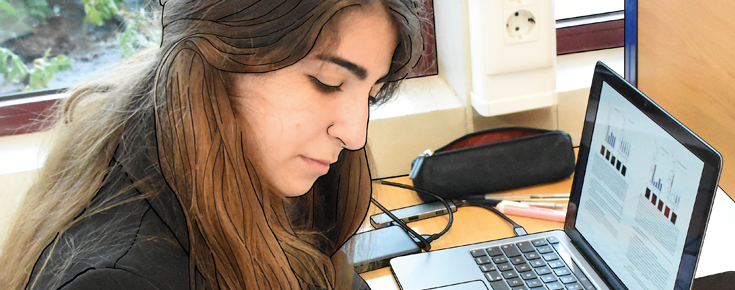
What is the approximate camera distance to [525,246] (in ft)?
2.93

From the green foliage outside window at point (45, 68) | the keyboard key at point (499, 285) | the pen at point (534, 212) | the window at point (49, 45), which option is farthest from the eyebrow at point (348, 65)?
the green foliage outside window at point (45, 68)

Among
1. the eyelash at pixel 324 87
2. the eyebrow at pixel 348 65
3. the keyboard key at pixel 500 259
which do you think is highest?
the eyebrow at pixel 348 65

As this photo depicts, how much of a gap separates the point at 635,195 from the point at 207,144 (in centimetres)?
47

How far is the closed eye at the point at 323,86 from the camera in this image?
66cm

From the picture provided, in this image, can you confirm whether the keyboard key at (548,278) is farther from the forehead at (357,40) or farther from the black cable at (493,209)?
the forehead at (357,40)

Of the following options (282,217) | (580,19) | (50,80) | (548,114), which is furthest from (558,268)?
(50,80)

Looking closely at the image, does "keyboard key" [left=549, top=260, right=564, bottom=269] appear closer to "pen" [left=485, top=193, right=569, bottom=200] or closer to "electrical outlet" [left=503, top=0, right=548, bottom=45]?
"pen" [left=485, top=193, right=569, bottom=200]

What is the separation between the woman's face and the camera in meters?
0.65

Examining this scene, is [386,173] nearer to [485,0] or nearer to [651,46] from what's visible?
[485,0]

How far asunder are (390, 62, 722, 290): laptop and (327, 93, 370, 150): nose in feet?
0.81

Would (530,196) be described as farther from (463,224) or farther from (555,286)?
(555,286)

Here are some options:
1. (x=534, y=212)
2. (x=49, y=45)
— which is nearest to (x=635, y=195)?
(x=534, y=212)

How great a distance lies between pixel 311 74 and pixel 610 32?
3.25 ft

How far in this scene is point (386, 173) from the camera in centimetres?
127
